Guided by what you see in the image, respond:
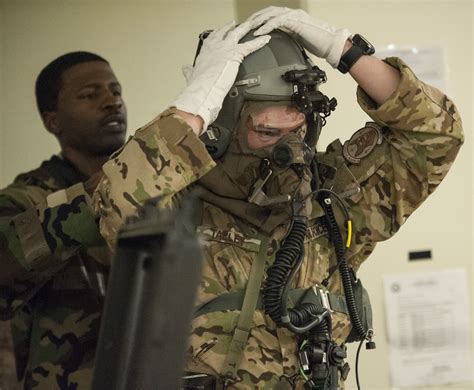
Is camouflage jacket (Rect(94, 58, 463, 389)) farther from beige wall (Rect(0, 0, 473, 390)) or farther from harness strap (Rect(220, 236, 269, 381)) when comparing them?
beige wall (Rect(0, 0, 473, 390))

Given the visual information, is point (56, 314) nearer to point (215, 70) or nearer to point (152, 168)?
point (152, 168)

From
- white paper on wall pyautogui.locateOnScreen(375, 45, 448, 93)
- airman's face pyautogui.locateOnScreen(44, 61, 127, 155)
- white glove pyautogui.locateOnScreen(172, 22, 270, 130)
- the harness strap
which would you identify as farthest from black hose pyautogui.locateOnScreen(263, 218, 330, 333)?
white paper on wall pyautogui.locateOnScreen(375, 45, 448, 93)

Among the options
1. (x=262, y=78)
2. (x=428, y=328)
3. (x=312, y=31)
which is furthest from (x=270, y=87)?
(x=428, y=328)

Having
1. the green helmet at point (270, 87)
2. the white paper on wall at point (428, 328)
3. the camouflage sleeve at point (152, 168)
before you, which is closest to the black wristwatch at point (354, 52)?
the green helmet at point (270, 87)

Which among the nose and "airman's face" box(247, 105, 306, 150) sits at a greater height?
the nose

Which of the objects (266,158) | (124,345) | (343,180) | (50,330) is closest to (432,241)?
(343,180)

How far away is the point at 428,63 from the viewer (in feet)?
7.83

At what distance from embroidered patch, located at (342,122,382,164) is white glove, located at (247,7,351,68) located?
0.17 m

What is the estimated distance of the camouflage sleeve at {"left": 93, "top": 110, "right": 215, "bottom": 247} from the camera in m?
1.29

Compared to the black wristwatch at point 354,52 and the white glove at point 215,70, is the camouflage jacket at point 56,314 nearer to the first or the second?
the white glove at point 215,70

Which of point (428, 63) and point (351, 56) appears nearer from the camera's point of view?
point (351, 56)

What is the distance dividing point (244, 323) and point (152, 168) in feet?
1.09

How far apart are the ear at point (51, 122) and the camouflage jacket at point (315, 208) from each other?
670mm

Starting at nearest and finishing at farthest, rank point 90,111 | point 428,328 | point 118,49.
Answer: point 90,111
point 118,49
point 428,328
